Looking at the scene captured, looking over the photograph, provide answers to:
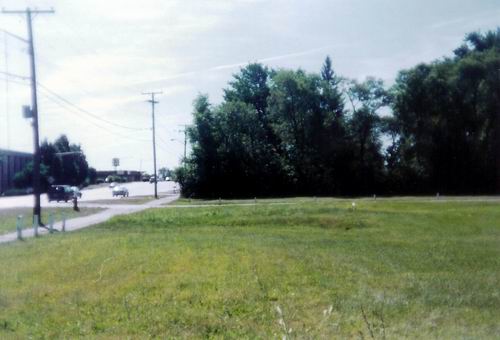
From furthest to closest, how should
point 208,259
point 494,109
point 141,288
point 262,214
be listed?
point 494,109 → point 262,214 → point 208,259 → point 141,288

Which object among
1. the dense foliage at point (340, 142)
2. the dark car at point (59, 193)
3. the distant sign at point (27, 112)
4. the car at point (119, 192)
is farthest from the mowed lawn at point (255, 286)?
the car at point (119, 192)

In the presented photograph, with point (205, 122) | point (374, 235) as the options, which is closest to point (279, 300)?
point (374, 235)

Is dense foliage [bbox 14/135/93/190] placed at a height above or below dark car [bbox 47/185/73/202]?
above

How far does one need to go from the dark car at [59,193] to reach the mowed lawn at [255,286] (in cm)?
3515

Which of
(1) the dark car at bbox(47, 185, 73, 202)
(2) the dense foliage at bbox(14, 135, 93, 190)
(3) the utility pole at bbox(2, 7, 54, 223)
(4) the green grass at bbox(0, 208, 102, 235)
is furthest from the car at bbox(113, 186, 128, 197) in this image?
(3) the utility pole at bbox(2, 7, 54, 223)

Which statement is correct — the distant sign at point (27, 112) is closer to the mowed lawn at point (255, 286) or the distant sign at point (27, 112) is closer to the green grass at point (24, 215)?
the green grass at point (24, 215)

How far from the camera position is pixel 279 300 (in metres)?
11.0

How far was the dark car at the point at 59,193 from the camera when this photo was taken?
57000mm

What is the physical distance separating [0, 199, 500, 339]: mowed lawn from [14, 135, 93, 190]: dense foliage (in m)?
35.3

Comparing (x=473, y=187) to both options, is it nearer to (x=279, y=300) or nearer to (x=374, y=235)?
(x=374, y=235)

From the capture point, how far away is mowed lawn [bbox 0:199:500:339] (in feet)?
30.2

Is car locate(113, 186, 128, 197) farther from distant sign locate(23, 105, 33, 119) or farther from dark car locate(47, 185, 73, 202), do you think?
distant sign locate(23, 105, 33, 119)

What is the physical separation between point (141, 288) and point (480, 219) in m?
21.9

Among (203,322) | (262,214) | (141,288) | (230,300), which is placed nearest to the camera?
(203,322)
